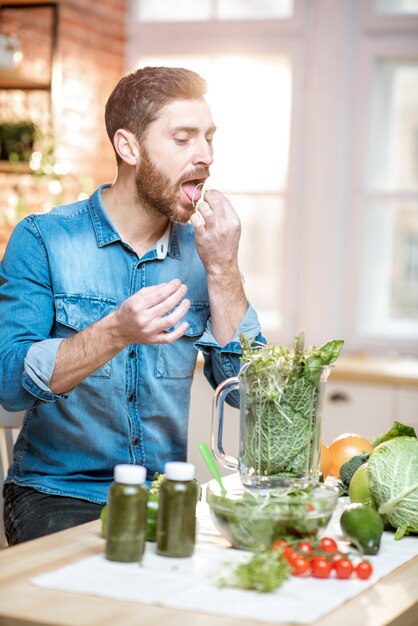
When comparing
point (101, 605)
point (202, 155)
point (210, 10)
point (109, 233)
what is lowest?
point (101, 605)

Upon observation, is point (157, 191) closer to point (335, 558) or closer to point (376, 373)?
point (335, 558)

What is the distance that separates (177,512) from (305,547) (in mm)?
178

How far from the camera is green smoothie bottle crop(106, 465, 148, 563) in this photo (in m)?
1.31

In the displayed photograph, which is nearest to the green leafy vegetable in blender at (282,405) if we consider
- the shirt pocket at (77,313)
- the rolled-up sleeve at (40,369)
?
the rolled-up sleeve at (40,369)

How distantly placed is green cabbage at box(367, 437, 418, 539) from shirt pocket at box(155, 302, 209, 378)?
633mm

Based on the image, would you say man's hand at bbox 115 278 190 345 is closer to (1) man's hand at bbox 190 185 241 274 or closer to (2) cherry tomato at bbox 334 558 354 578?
(1) man's hand at bbox 190 185 241 274

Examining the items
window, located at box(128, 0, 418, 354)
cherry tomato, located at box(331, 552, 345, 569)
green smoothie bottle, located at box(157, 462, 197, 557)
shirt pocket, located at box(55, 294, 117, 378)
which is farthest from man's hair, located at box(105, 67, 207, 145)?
window, located at box(128, 0, 418, 354)

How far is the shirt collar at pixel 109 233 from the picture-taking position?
7.04 ft

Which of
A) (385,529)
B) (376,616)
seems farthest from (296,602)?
(385,529)

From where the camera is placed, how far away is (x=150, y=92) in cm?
214

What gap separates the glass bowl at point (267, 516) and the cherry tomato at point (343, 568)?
0.09 metres

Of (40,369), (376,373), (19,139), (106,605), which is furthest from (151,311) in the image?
(19,139)

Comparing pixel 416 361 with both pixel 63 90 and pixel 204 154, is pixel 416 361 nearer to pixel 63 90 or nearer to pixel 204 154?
pixel 63 90

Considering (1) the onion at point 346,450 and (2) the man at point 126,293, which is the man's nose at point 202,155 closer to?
(2) the man at point 126,293
